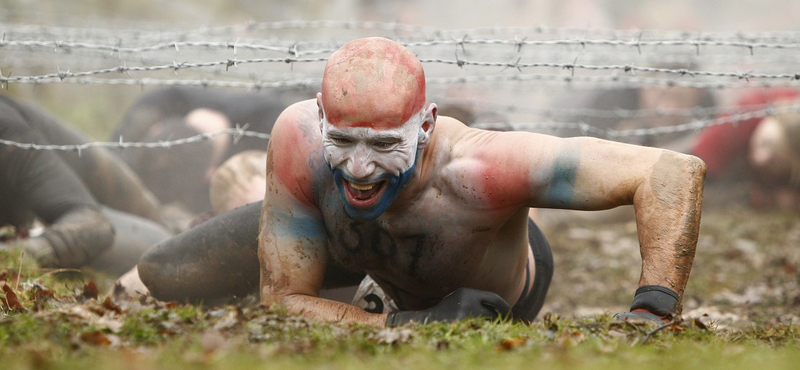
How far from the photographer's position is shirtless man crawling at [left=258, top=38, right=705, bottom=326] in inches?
143

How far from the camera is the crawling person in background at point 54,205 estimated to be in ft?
21.6

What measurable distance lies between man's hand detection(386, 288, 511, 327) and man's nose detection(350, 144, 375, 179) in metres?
0.71

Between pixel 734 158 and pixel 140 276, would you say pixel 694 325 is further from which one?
pixel 734 158

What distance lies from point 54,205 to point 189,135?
3.05 meters

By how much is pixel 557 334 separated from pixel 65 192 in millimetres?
4916

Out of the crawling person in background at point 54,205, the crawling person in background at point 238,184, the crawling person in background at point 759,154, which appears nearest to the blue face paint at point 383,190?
the crawling person in background at point 238,184

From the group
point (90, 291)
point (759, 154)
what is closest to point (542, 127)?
point (90, 291)

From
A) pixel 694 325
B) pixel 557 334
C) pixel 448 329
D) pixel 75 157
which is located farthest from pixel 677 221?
pixel 75 157

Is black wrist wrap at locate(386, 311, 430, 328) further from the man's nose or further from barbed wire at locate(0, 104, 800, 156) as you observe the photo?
barbed wire at locate(0, 104, 800, 156)

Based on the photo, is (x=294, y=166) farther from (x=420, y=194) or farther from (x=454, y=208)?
(x=454, y=208)

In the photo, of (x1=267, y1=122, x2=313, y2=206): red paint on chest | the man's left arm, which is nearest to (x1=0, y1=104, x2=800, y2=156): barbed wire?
(x1=267, y1=122, x2=313, y2=206): red paint on chest

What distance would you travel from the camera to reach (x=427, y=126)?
382 cm

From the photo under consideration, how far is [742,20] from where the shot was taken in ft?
103

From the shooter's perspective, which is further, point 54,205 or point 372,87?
point 54,205
